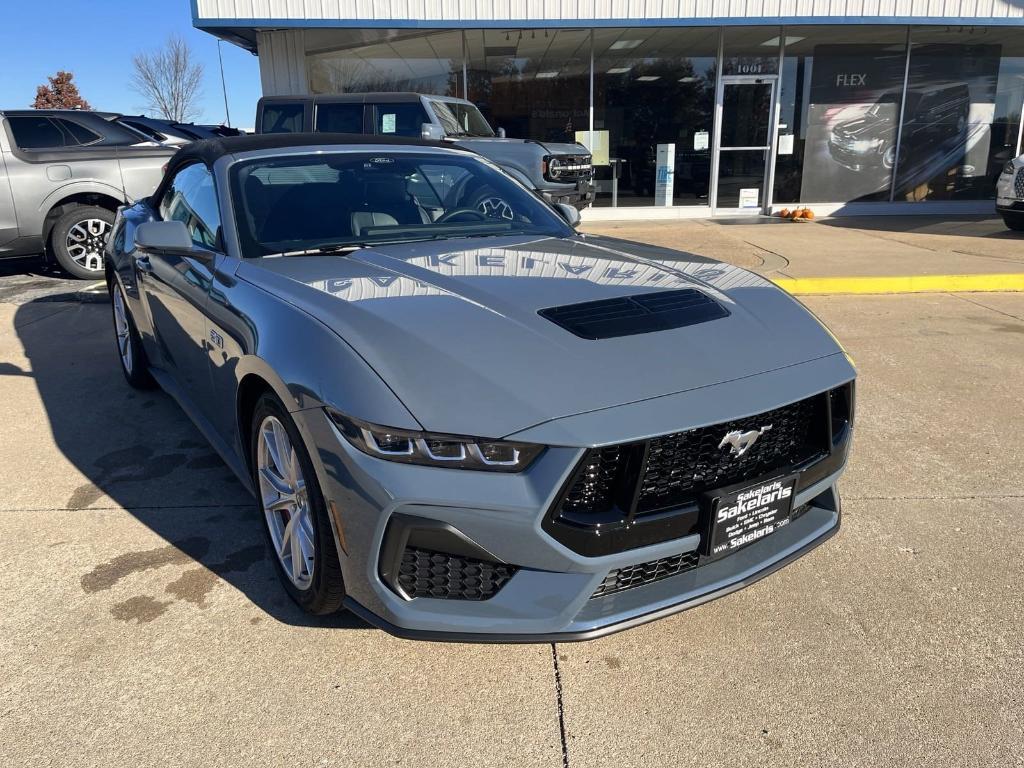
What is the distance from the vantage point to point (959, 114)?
14.9 m

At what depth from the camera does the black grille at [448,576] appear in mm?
2008

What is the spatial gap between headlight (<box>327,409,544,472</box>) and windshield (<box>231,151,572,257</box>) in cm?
144

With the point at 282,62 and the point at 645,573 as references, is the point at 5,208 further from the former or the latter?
the point at 645,573

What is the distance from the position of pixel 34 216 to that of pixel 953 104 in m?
15.5

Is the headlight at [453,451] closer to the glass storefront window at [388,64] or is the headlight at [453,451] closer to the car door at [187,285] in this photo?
the car door at [187,285]

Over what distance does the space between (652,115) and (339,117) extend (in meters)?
6.67

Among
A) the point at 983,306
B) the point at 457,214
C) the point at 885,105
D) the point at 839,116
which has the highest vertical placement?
the point at 885,105

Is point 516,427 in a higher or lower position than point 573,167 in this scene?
lower

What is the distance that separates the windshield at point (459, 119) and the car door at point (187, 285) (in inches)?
258

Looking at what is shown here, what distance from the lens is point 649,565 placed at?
2154 millimetres

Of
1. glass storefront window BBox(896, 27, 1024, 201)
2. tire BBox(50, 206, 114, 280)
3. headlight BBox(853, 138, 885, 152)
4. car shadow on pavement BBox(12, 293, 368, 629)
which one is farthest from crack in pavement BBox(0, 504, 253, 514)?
glass storefront window BBox(896, 27, 1024, 201)

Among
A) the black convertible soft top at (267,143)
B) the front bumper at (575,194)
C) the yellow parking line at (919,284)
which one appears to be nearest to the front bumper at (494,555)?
the black convertible soft top at (267,143)

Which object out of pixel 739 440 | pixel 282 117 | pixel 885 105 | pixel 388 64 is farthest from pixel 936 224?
pixel 739 440

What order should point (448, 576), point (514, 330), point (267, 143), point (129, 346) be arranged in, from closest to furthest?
point (448, 576)
point (514, 330)
point (267, 143)
point (129, 346)
